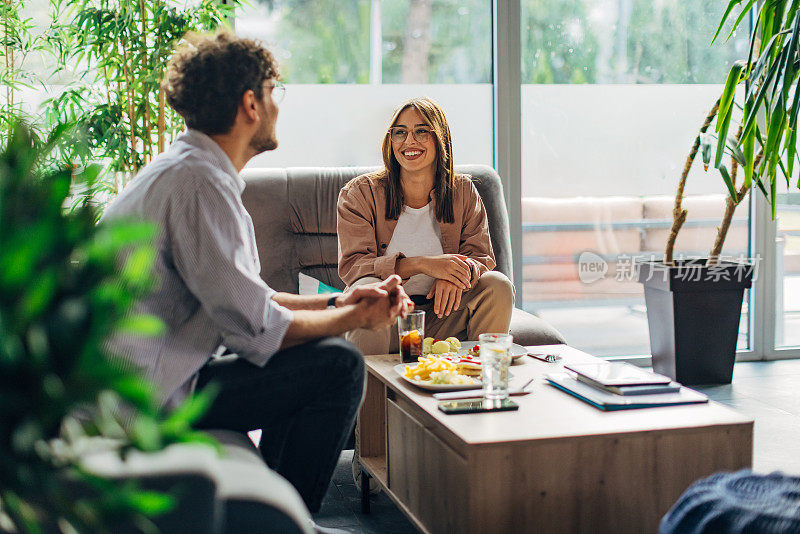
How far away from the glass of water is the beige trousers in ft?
2.35

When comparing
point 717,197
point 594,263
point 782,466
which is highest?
point 717,197

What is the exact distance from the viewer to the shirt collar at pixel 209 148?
1.75 m

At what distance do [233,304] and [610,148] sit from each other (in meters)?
3.08

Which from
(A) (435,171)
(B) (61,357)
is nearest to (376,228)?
(A) (435,171)

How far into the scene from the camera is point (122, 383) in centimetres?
72

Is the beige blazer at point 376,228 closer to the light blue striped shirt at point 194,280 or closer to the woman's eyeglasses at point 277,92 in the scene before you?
the woman's eyeglasses at point 277,92

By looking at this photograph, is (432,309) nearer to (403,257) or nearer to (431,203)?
(403,257)

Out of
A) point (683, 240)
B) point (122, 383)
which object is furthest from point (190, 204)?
point (683, 240)

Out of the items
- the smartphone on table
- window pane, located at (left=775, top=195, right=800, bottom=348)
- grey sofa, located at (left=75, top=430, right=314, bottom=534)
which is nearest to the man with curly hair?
the smartphone on table

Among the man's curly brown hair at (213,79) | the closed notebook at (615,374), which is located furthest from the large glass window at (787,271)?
the man's curly brown hair at (213,79)

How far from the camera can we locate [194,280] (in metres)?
1.57

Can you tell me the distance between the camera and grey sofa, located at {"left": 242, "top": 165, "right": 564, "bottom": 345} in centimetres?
318

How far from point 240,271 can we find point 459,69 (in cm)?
273

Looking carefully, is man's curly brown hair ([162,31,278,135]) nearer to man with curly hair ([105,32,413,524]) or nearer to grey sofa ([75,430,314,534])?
man with curly hair ([105,32,413,524])
